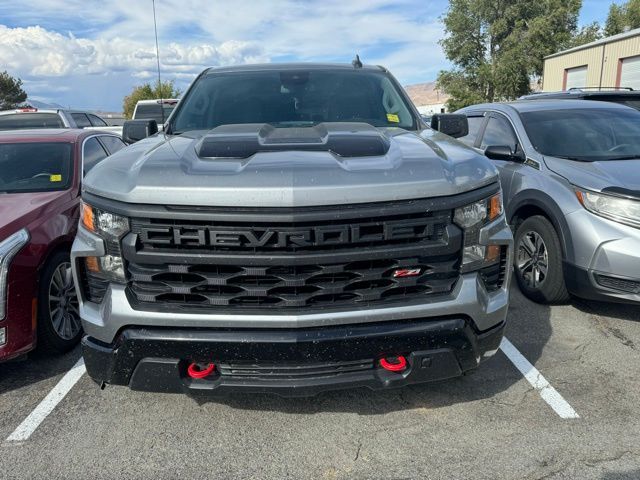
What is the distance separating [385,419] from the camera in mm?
3139

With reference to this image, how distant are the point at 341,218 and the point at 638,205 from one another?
277 cm

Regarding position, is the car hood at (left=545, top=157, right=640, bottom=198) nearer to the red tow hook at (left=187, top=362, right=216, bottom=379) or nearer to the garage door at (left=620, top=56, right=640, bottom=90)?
the red tow hook at (left=187, top=362, right=216, bottom=379)

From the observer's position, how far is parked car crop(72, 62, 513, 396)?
246 cm

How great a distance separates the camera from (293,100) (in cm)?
403

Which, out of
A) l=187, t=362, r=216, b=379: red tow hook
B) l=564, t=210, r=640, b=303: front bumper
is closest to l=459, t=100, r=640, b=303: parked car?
l=564, t=210, r=640, b=303: front bumper

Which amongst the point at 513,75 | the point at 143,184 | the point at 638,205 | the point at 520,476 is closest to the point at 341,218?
the point at 143,184

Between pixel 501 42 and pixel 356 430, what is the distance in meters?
48.4

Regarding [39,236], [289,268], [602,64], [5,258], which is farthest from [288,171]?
[602,64]

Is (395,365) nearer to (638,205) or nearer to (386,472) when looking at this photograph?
(386,472)

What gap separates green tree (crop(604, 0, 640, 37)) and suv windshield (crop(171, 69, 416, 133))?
49.9 metres

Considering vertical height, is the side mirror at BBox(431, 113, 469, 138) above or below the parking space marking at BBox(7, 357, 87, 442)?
above

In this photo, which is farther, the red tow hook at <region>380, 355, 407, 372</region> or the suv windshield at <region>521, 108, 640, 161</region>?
the suv windshield at <region>521, 108, 640, 161</region>

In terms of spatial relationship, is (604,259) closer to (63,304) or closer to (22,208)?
(63,304)

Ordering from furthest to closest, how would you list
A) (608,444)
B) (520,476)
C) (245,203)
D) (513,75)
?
(513,75), (608,444), (520,476), (245,203)
